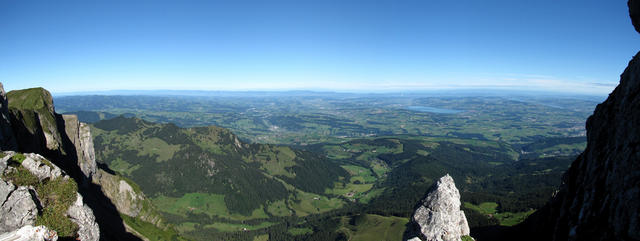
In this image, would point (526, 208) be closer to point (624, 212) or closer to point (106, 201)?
point (624, 212)

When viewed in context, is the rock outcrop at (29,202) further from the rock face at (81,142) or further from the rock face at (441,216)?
the rock face at (81,142)

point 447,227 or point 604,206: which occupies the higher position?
point 604,206

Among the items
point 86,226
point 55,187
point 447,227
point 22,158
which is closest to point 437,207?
point 447,227

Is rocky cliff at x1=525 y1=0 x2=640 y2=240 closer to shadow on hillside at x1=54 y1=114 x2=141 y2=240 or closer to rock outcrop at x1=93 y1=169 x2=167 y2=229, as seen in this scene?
shadow on hillside at x1=54 y1=114 x2=141 y2=240

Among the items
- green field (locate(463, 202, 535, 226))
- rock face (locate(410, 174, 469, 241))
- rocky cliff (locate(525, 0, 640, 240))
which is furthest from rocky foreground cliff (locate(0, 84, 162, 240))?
green field (locate(463, 202, 535, 226))

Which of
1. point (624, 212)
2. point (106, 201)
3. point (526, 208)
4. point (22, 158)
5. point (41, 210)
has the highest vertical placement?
point (624, 212)

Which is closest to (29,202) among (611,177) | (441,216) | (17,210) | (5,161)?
(17,210)
